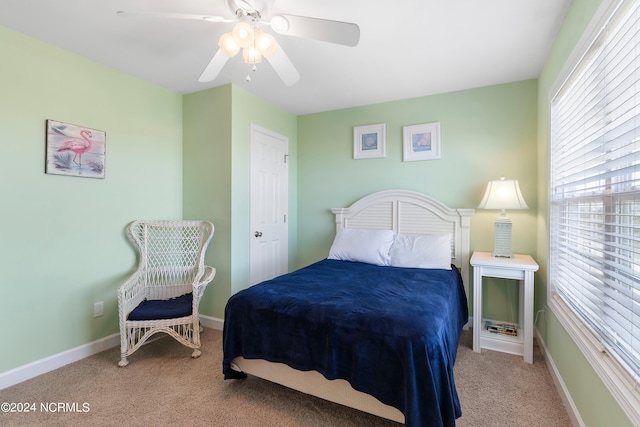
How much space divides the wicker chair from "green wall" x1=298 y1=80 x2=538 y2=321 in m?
1.50

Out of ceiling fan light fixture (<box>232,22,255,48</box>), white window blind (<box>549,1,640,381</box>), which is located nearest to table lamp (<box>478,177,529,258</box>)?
white window blind (<box>549,1,640,381</box>)

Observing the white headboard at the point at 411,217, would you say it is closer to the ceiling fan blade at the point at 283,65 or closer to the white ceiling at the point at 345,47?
the white ceiling at the point at 345,47

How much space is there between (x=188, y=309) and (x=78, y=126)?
1771 mm

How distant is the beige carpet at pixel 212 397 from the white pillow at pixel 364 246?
1.13 m

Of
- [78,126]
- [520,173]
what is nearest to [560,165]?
[520,173]

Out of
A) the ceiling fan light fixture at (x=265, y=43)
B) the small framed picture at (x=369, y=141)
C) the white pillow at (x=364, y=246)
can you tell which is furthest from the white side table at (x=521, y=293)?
the ceiling fan light fixture at (x=265, y=43)

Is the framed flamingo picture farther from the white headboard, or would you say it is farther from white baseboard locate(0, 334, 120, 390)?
the white headboard

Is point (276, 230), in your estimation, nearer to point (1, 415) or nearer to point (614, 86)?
point (1, 415)

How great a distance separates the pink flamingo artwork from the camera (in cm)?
237

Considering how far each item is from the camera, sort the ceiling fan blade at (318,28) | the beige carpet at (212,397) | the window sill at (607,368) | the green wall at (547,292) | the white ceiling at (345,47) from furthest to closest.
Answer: the white ceiling at (345,47) < the beige carpet at (212,397) < the ceiling fan blade at (318,28) < the green wall at (547,292) < the window sill at (607,368)

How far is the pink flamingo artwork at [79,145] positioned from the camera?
7.77 ft

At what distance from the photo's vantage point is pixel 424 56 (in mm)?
2443

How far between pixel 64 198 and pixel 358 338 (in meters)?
2.52

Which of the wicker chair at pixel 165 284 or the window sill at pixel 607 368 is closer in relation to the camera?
the window sill at pixel 607 368
